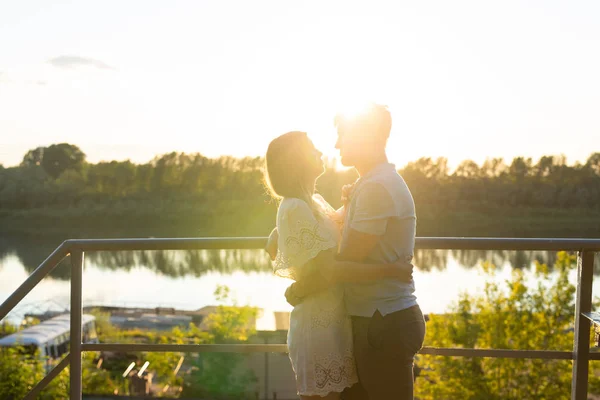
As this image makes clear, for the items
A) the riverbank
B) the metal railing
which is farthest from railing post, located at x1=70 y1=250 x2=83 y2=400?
the riverbank

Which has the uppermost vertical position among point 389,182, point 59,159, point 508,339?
point 59,159

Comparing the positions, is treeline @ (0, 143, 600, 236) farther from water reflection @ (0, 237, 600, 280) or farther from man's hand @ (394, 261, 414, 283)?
man's hand @ (394, 261, 414, 283)

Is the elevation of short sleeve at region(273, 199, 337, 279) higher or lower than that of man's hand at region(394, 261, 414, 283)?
higher

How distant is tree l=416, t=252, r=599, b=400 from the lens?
24.0 meters

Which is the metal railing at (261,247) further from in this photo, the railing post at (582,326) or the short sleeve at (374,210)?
the short sleeve at (374,210)

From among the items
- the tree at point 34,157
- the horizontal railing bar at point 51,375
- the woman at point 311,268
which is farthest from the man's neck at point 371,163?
the tree at point 34,157

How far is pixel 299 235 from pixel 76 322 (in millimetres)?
1266

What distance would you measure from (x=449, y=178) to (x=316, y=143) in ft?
116

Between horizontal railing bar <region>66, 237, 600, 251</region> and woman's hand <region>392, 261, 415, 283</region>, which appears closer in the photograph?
woman's hand <region>392, 261, 415, 283</region>

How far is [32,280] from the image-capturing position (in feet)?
7.46

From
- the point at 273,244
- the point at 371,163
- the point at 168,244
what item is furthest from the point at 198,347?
the point at 371,163

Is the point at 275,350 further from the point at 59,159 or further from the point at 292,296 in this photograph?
the point at 59,159

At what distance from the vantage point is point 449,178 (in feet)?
118

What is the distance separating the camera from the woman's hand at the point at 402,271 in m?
1.77
